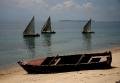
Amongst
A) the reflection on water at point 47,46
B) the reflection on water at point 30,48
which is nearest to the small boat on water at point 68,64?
the reflection on water at point 30,48

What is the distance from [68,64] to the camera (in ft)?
80.0

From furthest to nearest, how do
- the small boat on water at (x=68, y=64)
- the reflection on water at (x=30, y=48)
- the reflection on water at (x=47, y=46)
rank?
1. the reflection on water at (x=47, y=46)
2. the reflection on water at (x=30, y=48)
3. the small boat on water at (x=68, y=64)

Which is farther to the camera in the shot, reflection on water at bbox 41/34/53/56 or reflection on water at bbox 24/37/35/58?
reflection on water at bbox 41/34/53/56

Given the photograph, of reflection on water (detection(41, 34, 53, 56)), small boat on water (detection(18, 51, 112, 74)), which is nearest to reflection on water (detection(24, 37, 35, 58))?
reflection on water (detection(41, 34, 53, 56))

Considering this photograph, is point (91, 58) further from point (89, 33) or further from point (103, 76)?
point (89, 33)

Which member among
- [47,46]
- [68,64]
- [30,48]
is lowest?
[30,48]

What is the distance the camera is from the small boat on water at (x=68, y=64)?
955 inches

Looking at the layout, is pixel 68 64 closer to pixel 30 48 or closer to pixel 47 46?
pixel 30 48

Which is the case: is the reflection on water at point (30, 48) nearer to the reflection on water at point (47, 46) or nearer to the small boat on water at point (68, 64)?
the reflection on water at point (47, 46)

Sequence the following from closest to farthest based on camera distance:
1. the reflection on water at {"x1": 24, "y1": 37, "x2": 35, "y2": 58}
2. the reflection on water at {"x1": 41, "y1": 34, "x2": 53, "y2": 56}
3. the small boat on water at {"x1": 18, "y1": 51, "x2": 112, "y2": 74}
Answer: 1. the small boat on water at {"x1": 18, "y1": 51, "x2": 112, "y2": 74}
2. the reflection on water at {"x1": 24, "y1": 37, "x2": 35, "y2": 58}
3. the reflection on water at {"x1": 41, "y1": 34, "x2": 53, "y2": 56}

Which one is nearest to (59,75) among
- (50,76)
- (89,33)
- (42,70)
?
(50,76)

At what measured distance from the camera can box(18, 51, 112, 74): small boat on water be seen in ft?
79.6

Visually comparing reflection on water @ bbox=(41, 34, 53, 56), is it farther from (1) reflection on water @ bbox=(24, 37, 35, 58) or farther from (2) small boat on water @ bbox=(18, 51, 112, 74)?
(2) small boat on water @ bbox=(18, 51, 112, 74)

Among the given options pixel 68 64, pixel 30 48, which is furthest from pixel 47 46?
pixel 68 64
